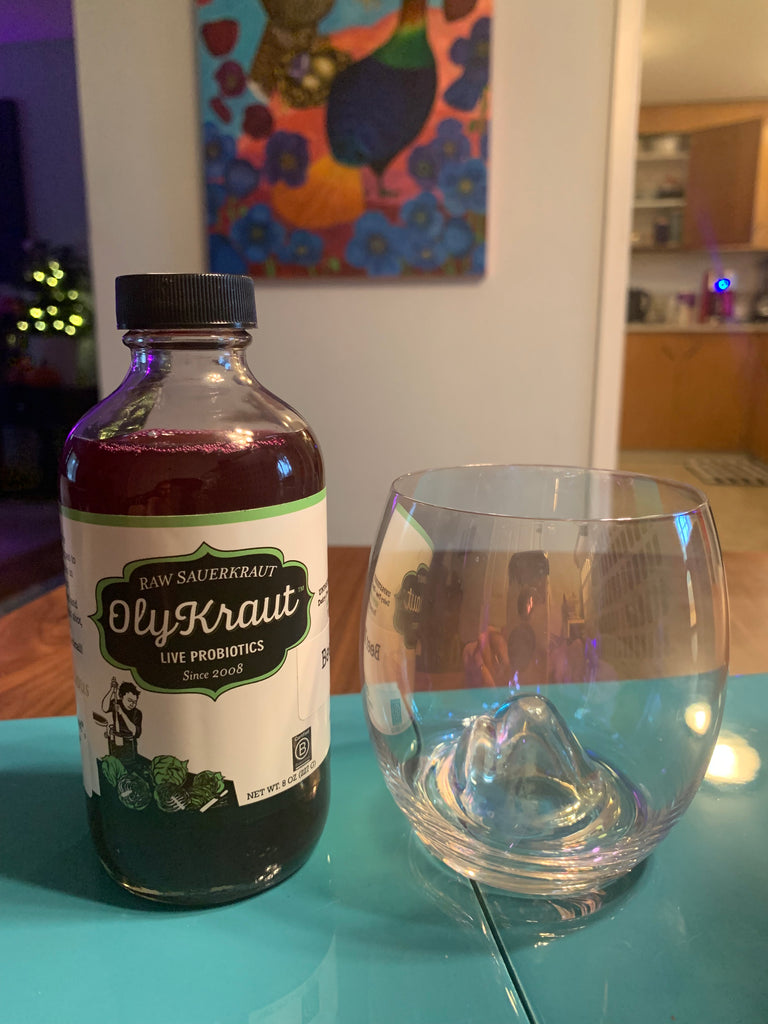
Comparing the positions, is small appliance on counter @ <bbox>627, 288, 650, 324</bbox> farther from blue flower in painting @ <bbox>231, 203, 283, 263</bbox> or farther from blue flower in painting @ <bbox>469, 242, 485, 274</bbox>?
blue flower in painting @ <bbox>231, 203, 283, 263</bbox>

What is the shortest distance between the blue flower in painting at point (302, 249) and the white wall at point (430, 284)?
6 cm

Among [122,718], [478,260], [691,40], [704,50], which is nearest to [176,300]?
[122,718]

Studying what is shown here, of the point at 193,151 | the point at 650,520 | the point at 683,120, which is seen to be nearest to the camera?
the point at 650,520

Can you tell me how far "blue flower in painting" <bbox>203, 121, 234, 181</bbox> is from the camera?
169cm

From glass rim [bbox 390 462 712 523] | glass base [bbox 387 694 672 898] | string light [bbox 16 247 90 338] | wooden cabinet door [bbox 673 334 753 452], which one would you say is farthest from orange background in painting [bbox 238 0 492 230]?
wooden cabinet door [bbox 673 334 753 452]

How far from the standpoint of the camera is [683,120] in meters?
4.32

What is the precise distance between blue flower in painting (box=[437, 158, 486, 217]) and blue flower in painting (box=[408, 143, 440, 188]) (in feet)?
0.05

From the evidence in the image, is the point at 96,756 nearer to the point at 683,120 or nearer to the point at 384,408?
the point at 384,408

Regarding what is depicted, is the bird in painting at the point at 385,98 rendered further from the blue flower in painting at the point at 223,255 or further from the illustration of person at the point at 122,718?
the illustration of person at the point at 122,718

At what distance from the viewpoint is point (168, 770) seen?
1.09ft

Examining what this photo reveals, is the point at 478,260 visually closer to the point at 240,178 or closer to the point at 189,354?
the point at 240,178

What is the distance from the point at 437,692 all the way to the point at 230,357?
0.20 meters

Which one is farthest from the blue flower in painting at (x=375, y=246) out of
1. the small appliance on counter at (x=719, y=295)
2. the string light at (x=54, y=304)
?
the small appliance on counter at (x=719, y=295)

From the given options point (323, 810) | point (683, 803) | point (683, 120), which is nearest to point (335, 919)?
point (323, 810)
